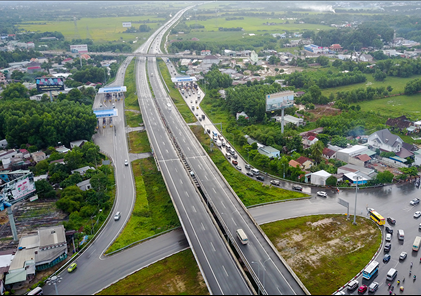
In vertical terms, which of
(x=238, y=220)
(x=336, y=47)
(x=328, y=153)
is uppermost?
(x=336, y=47)

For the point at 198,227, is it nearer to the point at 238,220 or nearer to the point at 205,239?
the point at 205,239

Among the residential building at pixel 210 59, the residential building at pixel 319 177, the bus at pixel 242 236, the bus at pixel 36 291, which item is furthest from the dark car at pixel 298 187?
the residential building at pixel 210 59

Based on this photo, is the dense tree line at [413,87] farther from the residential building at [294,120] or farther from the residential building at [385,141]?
the residential building at [385,141]

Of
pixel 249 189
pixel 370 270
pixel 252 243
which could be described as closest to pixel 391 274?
pixel 370 270

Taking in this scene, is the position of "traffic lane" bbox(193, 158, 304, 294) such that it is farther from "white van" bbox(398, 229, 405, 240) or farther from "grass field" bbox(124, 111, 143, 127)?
"grass field" bbox(124, 111, 143, 127)

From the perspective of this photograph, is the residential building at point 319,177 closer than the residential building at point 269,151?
Yes
